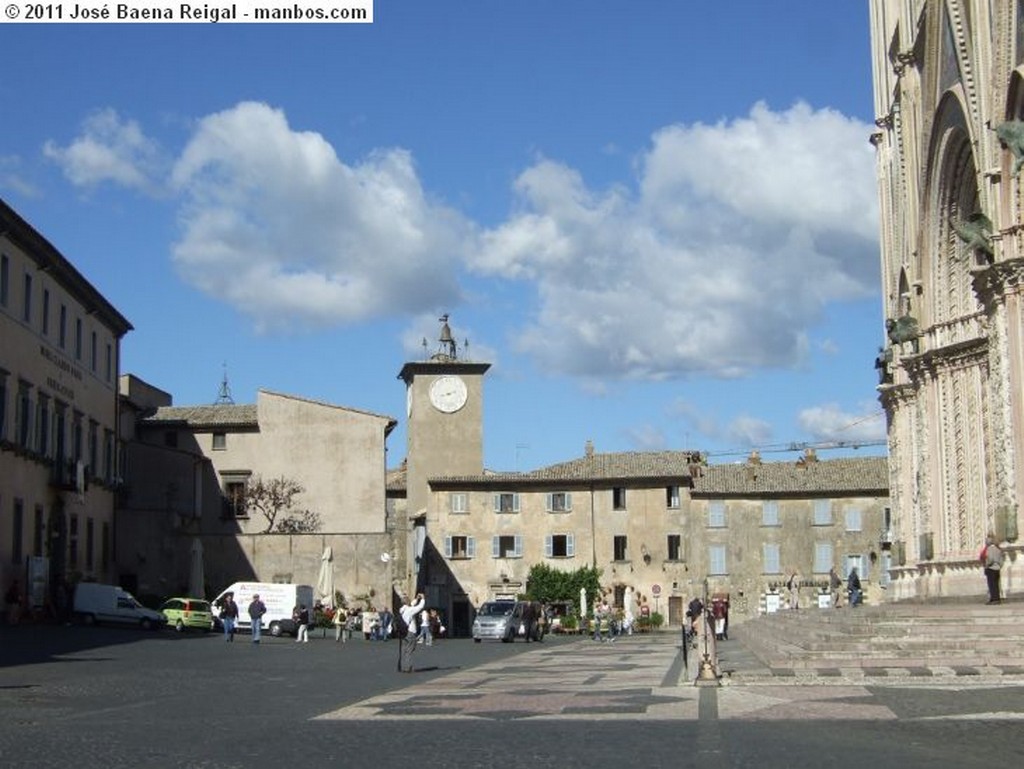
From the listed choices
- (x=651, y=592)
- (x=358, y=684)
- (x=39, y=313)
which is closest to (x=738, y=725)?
(x=358, y=684)

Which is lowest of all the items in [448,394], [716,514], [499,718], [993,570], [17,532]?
[499,718]

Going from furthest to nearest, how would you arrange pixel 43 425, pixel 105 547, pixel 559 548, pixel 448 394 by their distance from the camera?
1. pixel 448 394
2. pixel 559 548
3. pixel 105 547
4. pixel 43 425

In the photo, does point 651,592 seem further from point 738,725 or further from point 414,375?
point 738,725

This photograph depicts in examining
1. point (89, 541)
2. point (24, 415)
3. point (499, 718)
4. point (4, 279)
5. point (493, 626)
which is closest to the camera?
point (499, 718)

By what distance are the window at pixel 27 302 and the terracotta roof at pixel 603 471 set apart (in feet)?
106

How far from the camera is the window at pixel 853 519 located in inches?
A: 3137

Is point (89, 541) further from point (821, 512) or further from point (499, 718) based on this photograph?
point (499, 718)

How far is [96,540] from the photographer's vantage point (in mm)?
59156

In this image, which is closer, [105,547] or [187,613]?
[187,613]

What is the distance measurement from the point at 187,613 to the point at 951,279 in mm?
31218

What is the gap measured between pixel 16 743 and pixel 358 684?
33.6 ft

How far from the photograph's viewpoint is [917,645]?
22.3m

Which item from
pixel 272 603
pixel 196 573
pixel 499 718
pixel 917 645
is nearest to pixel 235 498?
pixel 196 573

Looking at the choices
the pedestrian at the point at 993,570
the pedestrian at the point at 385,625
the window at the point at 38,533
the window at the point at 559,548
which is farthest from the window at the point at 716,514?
the pedestrian at the point at 993,570
